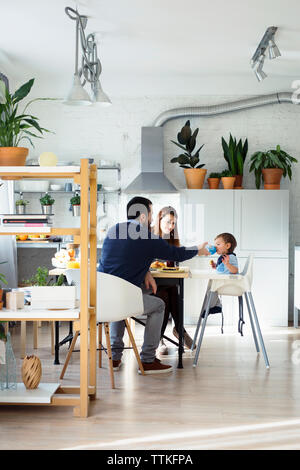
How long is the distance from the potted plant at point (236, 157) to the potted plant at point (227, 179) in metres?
0.05

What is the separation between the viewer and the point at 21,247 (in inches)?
271

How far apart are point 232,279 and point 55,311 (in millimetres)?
1775

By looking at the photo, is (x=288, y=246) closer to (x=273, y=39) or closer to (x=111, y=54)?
(x=273, y=39)

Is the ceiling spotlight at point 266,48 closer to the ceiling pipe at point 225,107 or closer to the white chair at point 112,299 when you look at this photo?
the ceiling pipe at point 225,107

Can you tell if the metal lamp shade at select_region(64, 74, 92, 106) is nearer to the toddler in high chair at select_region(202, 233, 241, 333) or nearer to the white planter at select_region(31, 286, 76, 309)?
the toddler in high chair at select_region(202, 233, 241, 333)

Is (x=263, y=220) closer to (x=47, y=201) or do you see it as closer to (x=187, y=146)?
(x=187, y=146)

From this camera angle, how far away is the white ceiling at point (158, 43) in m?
4.63

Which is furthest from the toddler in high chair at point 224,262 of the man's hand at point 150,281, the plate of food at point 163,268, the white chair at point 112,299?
the white chair at point 112,299

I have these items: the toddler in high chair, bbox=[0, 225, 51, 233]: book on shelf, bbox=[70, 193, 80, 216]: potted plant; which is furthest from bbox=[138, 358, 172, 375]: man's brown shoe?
bbox=[70, 193, 80, 216]: potted plant

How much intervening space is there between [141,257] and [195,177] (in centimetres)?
268

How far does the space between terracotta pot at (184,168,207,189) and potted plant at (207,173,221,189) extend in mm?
93

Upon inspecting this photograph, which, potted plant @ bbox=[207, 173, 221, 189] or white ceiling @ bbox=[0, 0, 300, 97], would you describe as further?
potted plant @ bbox=[207, 173, 221, 189]

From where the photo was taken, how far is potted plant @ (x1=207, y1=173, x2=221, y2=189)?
21.9ft
